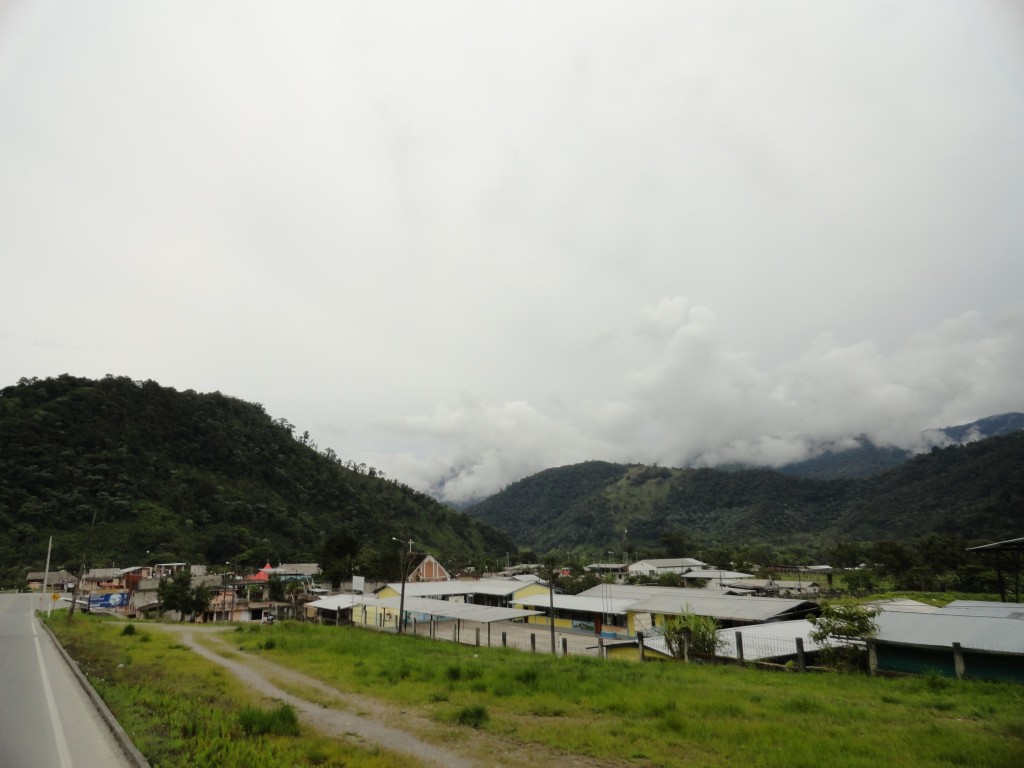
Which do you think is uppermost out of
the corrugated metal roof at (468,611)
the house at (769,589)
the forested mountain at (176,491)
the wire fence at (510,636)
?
the forested mountain at (176,491)

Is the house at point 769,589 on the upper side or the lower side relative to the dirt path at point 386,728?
lower

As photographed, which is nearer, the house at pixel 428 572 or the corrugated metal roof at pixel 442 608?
the corrugated metal roof at pixel 442 608

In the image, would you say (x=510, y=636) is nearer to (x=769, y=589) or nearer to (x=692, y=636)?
(x=692, y=636)

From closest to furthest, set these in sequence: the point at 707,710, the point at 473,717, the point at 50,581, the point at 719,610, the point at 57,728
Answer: the point at 57,728 → the point at 473,717 → the point at 707,710 → the point at 719,610 → the point at 50,581

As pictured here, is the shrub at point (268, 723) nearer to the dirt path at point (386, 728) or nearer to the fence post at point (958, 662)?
the dirt path at point (386, 728)

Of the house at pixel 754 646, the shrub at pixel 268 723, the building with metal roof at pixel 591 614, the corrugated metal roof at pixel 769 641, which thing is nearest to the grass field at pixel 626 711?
the shrub at pixel 268 723

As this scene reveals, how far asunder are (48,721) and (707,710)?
1542 cm

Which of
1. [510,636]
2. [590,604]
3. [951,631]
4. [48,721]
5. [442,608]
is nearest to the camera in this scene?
[48,721]

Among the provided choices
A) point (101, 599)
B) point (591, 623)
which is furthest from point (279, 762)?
point (101, 599)

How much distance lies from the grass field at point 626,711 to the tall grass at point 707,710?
5 centimetres

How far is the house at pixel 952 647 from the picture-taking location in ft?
59.1

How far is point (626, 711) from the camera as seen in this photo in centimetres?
1313

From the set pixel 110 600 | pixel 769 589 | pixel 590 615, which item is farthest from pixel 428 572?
pixel 769 589

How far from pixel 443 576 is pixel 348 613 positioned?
4035 centimetres
